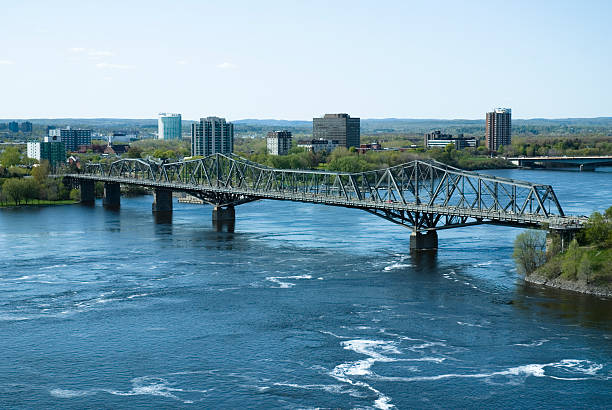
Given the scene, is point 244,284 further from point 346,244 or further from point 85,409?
point 85,409

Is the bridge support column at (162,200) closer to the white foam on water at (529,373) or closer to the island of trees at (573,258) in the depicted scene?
the island of trees at (573,258)

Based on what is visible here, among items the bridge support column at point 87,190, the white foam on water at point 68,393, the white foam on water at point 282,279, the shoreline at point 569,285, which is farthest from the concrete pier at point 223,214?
the white foam on water at point 68,393

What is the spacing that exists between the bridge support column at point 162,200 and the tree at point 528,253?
2381 inches

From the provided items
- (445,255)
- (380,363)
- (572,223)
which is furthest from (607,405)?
(445,255)

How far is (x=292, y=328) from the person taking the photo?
50.0 m

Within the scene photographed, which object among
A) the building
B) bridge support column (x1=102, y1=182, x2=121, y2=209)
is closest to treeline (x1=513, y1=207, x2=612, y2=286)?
bridge support column (x1=102, y1=182, x2=121, y2=209)

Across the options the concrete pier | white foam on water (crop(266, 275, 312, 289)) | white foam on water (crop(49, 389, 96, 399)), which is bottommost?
Answer: white foam on water (crop(49, 389, 96, 399))

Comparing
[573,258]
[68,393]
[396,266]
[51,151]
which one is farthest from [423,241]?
[51,151]

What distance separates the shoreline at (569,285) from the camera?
183ft

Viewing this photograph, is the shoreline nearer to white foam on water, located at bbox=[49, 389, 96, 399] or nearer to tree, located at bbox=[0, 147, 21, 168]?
white foam on water, located at bbox=[49, 389, 96, 399]

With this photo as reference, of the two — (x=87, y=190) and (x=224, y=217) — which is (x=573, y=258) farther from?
(x=87, y=190)

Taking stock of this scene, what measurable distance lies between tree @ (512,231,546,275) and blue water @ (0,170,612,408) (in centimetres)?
158

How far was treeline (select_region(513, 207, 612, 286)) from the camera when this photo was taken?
187 feet

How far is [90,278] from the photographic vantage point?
212ft
